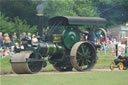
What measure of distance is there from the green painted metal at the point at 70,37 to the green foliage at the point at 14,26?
14.2 metres

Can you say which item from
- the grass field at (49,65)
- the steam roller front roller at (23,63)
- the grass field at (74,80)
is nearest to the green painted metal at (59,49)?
the grass field at (49,65)

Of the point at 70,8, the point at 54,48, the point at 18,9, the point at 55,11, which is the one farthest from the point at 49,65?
the point at 18,9

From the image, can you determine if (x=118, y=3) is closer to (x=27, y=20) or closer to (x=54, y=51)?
(x=27, y=20)

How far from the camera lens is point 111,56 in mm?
28672

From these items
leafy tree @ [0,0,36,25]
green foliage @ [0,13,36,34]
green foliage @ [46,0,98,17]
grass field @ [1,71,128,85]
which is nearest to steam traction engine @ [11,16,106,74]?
grass field @ [1,71,128,85]

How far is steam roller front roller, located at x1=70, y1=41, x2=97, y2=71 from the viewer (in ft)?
68.7

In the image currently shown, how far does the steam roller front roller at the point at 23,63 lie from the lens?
63.6 ft

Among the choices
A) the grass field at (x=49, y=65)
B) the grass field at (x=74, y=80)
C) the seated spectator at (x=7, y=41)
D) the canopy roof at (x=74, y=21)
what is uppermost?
the canopy roof at (x=74, y=21)

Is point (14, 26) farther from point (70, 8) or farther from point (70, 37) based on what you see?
point (70, 37)

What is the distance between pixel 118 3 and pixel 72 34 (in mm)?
17524

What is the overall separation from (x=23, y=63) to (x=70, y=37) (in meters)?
2.83

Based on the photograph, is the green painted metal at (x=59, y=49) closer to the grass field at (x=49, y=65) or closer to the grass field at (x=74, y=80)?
the grass field at (x=49, y=65)

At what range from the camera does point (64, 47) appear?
21.5 meters

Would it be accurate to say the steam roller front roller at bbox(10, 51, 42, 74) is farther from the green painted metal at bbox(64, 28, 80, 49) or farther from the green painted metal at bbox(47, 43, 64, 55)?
the green painted metal at bbox(64, 28, 80, 49)
